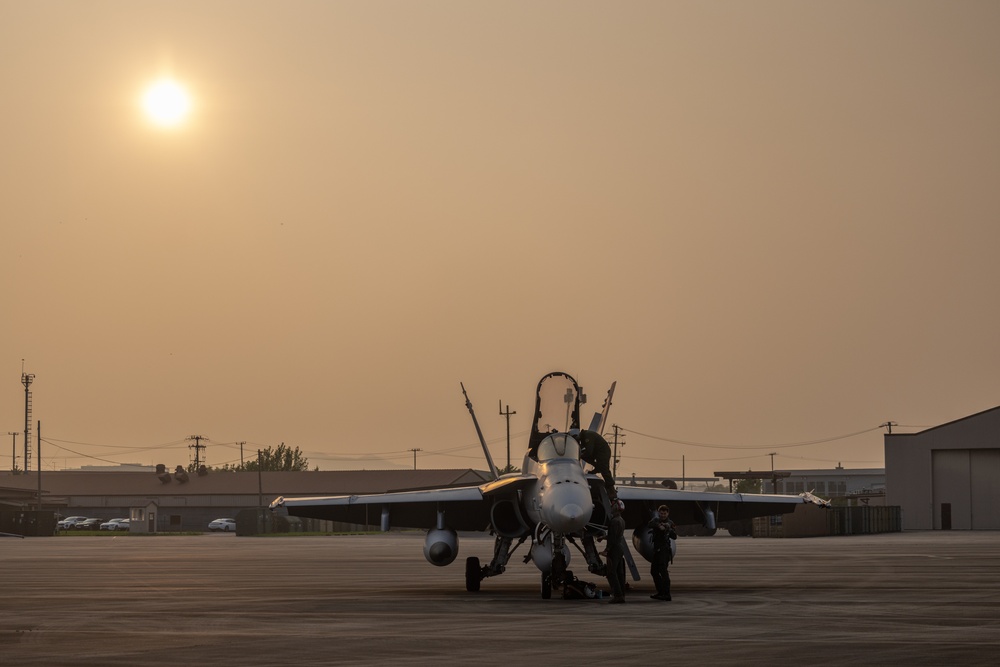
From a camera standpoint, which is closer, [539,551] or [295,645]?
[295,645]

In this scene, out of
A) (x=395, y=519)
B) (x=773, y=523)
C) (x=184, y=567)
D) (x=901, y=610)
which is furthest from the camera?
(x=773, y=523)

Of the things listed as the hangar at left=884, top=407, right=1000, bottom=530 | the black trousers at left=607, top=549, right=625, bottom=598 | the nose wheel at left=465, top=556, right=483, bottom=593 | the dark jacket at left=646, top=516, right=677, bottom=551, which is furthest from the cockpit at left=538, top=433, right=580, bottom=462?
the hangar at left=884, top=407, right=1000, bottom=530

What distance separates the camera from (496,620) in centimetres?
1605

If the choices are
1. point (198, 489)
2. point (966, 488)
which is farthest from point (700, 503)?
point (198, 489)

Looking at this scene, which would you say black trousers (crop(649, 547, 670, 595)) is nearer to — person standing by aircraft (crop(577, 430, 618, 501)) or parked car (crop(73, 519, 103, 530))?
person standing by aircraft (crop(577, 430, 618, 501))

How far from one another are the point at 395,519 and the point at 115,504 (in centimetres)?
11203

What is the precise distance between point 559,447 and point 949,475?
6647 cm

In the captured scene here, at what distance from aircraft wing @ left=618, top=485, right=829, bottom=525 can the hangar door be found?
58870 mm

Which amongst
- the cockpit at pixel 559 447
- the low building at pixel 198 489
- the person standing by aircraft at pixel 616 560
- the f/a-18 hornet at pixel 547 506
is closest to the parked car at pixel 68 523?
the low building at pixel 198 489

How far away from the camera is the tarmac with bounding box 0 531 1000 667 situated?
39.2 ft

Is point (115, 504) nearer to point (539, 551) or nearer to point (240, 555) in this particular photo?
point (240, 555)

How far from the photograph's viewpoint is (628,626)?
15.0 m

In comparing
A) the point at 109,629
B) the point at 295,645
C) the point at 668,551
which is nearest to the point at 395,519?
the point at 668,551

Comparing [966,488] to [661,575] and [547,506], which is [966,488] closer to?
[661,575]
